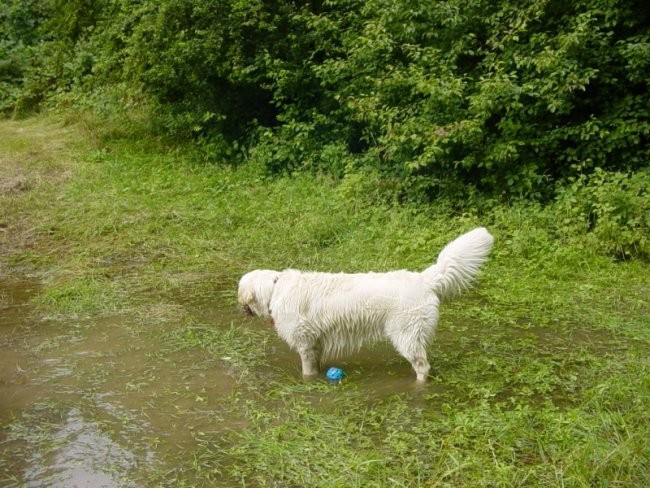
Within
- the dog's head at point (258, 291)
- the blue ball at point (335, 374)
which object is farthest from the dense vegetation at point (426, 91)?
the blue ball at point (335, 374)

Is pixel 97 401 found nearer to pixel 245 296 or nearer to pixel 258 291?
pixel 245 296

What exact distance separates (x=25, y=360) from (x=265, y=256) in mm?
3385

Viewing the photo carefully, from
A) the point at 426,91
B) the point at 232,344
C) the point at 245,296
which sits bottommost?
the point at 232,344

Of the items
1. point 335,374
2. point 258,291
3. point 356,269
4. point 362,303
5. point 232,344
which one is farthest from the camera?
point 356,269

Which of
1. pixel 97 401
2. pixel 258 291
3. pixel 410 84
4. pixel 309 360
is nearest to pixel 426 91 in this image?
pixel 410 84

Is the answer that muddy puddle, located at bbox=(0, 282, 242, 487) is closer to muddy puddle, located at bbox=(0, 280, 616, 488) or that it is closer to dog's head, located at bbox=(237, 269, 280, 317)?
muddy puddle, located at bbox=(0, 280, 616, 488)

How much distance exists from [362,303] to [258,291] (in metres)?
0.97

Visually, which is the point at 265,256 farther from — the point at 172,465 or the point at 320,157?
the point at 172,465

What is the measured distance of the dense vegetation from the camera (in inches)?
337

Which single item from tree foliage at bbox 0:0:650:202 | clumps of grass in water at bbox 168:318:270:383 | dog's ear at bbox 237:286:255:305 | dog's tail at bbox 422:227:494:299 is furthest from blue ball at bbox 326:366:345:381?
tree foliage at bbox 0:0:650:202

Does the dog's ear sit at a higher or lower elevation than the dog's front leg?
higher

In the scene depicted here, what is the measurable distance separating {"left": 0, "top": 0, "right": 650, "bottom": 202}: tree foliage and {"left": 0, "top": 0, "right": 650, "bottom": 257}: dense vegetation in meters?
0.03

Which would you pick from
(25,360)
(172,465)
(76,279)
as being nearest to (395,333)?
(172,465)

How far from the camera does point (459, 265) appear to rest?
5.13 metres
